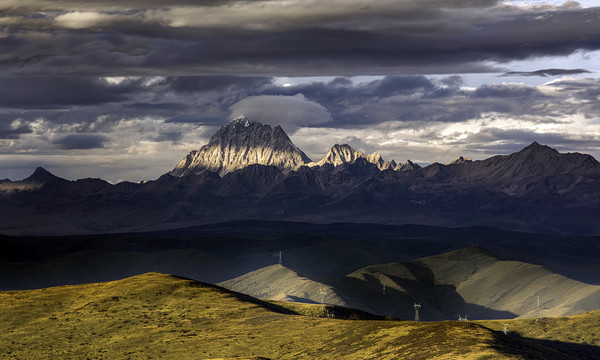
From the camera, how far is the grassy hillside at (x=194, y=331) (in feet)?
391

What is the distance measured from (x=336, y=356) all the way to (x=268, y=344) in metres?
15.4

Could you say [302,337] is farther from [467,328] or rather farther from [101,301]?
[101,301]

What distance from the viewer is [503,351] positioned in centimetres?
10931

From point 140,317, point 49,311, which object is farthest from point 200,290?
point 49,311

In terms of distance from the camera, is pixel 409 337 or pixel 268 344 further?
pixel 268 344

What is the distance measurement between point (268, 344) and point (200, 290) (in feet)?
153

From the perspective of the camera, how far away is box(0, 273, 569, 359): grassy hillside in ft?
391

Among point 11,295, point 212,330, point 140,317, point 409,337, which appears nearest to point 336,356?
point 409,337

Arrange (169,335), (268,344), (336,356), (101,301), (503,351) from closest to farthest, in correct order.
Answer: (503,351) < (336,356) < (268,344) < (169,335) < (101,301)

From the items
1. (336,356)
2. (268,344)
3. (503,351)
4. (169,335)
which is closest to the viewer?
(503,351)

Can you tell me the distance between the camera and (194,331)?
5797 inches

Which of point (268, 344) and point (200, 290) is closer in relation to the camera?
point (268, 344)

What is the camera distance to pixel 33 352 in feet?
454

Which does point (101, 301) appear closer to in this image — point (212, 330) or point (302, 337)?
point (212, 330)
